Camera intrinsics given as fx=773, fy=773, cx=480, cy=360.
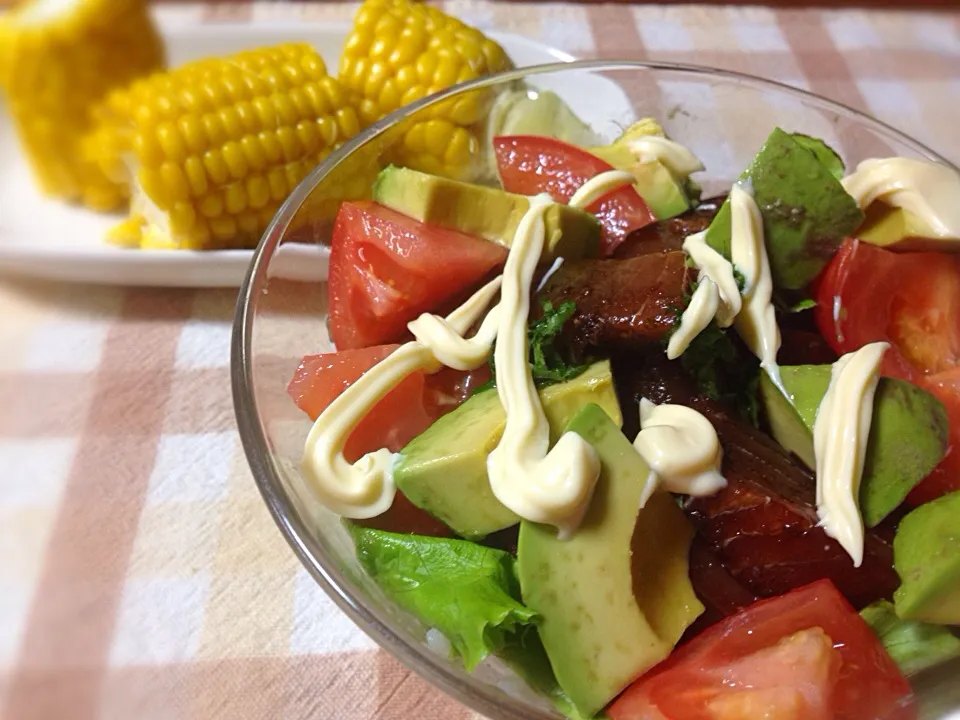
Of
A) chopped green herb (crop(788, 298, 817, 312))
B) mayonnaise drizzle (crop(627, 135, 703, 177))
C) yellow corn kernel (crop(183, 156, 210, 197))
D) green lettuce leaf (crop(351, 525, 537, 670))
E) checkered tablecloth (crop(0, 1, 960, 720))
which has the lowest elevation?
checkered tablecloth (crop(0, 1, 960, 720))

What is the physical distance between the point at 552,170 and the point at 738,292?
0.29m

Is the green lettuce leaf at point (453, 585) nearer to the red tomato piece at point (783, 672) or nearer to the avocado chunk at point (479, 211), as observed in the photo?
the red tomato piece at point (783, 672)

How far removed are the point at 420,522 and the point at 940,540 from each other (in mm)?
438

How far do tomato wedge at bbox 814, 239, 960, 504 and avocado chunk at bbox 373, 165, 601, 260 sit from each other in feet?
0.86

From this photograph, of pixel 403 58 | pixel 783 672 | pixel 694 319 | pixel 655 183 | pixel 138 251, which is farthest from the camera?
pixel 403 58

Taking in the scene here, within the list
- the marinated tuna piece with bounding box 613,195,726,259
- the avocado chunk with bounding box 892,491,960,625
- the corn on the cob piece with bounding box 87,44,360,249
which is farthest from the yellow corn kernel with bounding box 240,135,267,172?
the avocado chunk with bounding box 892,491,960,625

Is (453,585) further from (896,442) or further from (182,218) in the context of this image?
(182,218)

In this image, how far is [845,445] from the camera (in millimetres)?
675

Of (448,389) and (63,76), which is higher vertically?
(63,76)

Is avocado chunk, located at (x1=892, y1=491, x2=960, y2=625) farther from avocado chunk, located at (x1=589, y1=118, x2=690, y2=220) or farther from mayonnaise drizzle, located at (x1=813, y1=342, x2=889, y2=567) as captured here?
avocado chunk, located at (x1=589, y1=118, x2=690, y2=220)

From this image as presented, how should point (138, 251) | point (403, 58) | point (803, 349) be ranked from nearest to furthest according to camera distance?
point (803, 349), point (138, 251), point (403, 58)

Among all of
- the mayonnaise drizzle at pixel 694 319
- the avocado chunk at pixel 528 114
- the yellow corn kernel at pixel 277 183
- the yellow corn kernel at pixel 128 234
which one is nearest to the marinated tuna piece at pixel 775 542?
the mayonnaise drizzle at pixel 694 319

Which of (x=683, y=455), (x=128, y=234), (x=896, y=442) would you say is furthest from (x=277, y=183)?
(x=896, y=442)

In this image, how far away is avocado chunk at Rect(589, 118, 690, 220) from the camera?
A: 928mm
